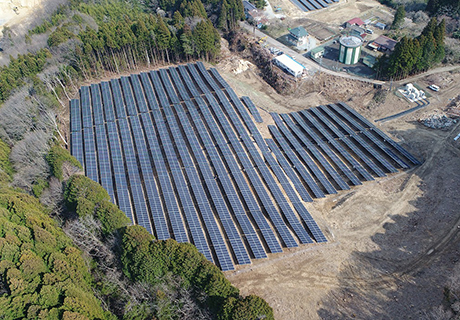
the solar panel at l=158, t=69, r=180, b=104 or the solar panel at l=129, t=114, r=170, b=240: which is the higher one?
the solar panel at l=158, t=69, r=180, b=104

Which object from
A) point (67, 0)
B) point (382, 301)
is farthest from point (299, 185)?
point (67, 0)

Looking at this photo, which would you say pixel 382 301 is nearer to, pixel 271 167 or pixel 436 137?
pixel 271 167

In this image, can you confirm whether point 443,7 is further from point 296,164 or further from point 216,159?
point 216,159

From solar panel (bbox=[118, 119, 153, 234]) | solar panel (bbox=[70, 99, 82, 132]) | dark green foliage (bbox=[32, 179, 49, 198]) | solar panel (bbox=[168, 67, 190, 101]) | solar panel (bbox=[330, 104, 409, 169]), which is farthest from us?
solar panel (bbox=[168, 67, 190, 101])

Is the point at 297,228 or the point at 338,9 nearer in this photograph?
the point at 297,228

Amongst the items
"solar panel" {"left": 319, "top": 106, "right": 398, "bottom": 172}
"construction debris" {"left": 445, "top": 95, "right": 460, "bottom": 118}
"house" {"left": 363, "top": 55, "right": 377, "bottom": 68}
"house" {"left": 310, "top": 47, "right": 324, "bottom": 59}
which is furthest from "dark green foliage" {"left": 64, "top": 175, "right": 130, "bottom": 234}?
"house" {"left": 363, "top": 55, "right": 377, "bottom": 68}

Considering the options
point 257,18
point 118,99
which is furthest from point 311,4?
point 118,99

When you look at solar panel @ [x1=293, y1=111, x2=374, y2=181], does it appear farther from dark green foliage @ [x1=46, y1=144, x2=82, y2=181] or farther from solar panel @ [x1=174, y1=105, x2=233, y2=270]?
dark green foliage @ [x1=46, y1=144, x2=82, y2=181]
